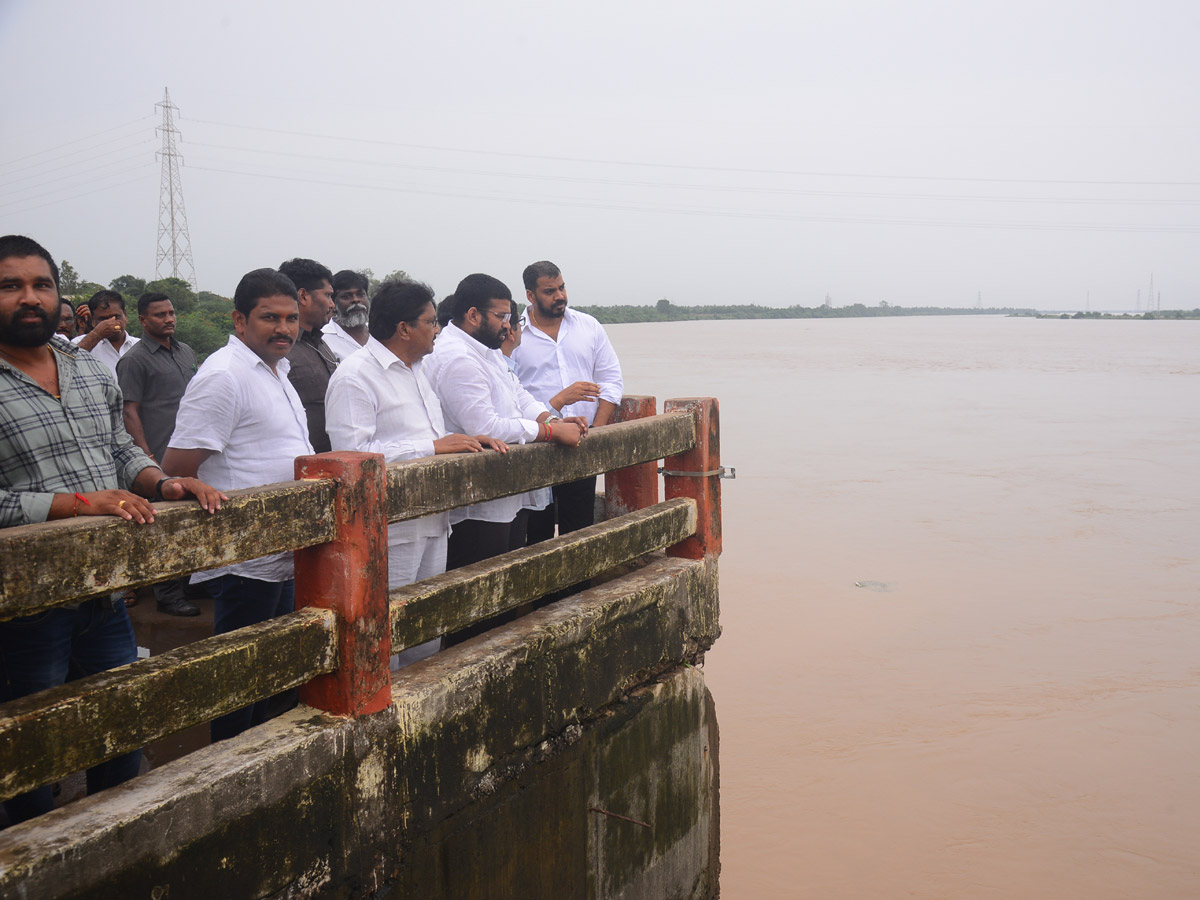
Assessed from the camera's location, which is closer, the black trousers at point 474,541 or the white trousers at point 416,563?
the white trousers at point 416,563

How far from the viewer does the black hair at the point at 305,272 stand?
4836mm

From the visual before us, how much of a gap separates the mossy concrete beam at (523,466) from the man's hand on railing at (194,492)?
0.59 meters

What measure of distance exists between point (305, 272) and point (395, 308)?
1457 mm

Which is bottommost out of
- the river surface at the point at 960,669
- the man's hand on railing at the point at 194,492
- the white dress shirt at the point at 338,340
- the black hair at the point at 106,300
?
the river surface at the point at 960,669

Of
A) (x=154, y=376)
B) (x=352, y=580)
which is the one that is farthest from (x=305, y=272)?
(x=352, y=580)

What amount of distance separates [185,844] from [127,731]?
29cm

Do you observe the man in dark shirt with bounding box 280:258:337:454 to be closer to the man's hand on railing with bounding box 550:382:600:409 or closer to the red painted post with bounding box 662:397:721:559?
the man's hand on railing with bounding box 550:382:600:409

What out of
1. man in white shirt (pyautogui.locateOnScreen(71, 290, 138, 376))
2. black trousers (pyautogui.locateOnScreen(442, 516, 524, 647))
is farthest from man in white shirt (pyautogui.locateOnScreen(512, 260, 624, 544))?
man in white shirt (pyautogui.locateOnScreen(71, 290, 138, 376))

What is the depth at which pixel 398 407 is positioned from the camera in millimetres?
3598

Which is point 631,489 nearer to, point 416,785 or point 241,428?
point 241,428

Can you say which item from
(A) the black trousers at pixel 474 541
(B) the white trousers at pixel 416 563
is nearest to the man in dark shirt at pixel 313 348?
(A) the black trousers at pixel 474 541

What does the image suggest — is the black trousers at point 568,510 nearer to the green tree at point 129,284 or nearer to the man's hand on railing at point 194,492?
the man's hand on railing at point 194,492

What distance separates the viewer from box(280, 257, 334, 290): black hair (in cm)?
484

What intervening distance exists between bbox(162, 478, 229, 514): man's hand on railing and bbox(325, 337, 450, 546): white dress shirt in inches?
38.8
